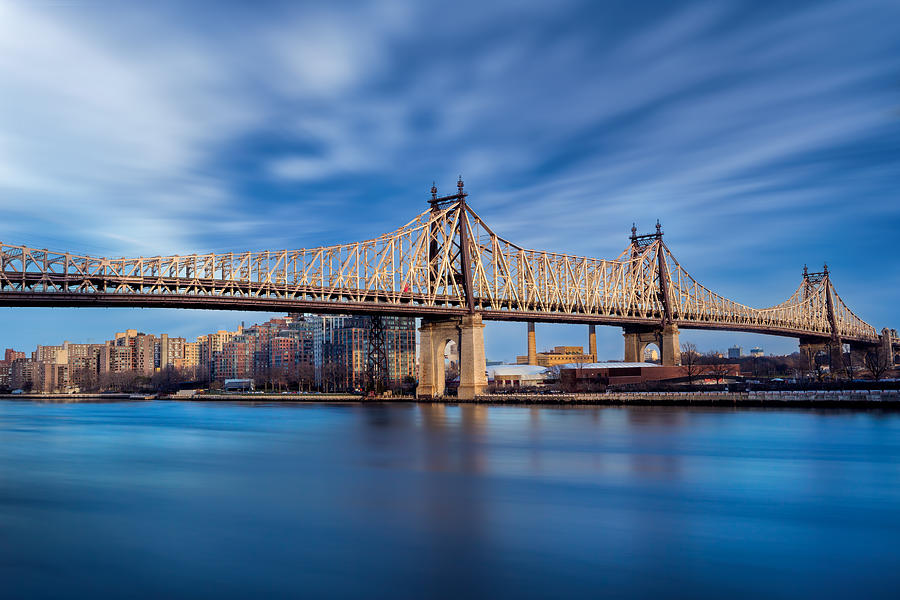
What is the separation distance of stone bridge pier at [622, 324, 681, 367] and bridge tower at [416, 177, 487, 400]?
30005mm

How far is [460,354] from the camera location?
6906 cm

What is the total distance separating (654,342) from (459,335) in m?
37.6

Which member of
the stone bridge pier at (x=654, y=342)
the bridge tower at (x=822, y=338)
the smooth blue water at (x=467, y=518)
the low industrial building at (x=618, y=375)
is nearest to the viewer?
the smooth blue water at (x=467, y=518)

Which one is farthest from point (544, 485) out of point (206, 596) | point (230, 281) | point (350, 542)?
point (230, 281)

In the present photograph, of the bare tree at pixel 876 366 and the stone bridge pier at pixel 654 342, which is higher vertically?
the stone bridge pier at pixel 654 342

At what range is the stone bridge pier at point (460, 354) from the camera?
219 feet

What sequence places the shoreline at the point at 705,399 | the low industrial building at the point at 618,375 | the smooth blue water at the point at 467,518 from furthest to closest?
the low industrial building at the point at 618,375
the shoreline at the point at 705,399
the smooth blue water at the point at 467,518

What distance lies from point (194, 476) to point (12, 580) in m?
12.9

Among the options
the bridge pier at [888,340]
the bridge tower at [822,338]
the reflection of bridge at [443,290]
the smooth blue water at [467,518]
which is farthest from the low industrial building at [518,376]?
the bridge pier at [888,340]

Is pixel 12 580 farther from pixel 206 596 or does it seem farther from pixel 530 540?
pixel 530 540

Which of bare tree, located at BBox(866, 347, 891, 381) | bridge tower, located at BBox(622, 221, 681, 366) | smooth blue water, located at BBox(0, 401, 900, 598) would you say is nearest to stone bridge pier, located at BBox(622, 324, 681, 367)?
bridge tower, located at BBox(622, 221, 681, 366)

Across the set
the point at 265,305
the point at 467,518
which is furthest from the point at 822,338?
the point at 467,518

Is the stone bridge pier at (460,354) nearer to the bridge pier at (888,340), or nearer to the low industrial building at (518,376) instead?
the low industrial building at (518,376)

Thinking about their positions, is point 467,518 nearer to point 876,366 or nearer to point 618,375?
point 618,375
